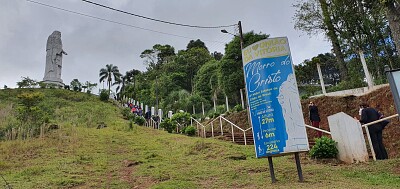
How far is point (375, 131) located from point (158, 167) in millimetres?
5698

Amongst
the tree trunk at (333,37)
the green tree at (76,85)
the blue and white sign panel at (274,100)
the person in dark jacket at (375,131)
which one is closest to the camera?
the blue and white sign panel at (274,100)

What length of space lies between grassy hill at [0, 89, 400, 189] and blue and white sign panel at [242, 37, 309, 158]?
29.5 inches

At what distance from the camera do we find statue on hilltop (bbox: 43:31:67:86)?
143 ft

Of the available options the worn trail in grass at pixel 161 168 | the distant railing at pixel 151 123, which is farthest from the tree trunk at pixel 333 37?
the distant railing at pixel 151 123

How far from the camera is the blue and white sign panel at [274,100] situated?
5.78 metres

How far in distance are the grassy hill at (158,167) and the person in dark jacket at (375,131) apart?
57cm

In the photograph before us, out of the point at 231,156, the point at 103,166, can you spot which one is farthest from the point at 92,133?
the point at 231,156

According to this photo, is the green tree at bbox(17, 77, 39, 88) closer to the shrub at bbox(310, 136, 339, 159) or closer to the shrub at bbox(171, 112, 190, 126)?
the shrub at bbox(171, 112, 190, 126)

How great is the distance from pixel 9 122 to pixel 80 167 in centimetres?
795

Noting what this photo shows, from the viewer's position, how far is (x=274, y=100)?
234 inches

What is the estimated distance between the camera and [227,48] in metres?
25.1

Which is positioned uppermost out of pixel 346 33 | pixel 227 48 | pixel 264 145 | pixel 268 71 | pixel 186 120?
pixel 227 48

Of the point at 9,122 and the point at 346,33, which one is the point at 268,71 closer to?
the point at 9,122

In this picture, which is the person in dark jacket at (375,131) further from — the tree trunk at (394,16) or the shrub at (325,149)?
the tree trunk at (394,16)
